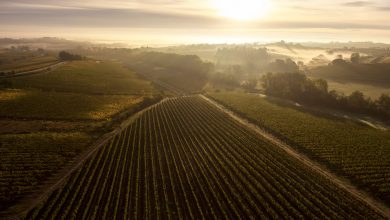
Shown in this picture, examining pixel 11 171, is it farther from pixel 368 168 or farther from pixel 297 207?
pixel 368 168

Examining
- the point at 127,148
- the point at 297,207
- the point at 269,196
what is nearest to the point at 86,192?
the point at 127,148

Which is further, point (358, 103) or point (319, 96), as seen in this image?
point (319, 96)

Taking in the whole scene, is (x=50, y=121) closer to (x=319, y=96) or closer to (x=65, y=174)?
(x=65, y=174)

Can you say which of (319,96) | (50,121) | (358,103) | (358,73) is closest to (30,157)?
(50,121)

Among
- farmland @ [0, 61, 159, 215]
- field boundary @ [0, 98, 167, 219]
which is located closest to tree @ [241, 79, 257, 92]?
farmland @ [0, 61, 159, 215]

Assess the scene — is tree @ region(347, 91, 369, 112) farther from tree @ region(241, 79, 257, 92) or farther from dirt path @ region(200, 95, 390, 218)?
tree @ region(241, 79, 257, 92)

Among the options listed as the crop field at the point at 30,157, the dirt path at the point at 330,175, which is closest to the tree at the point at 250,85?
the dirt path at the point at 330,175
